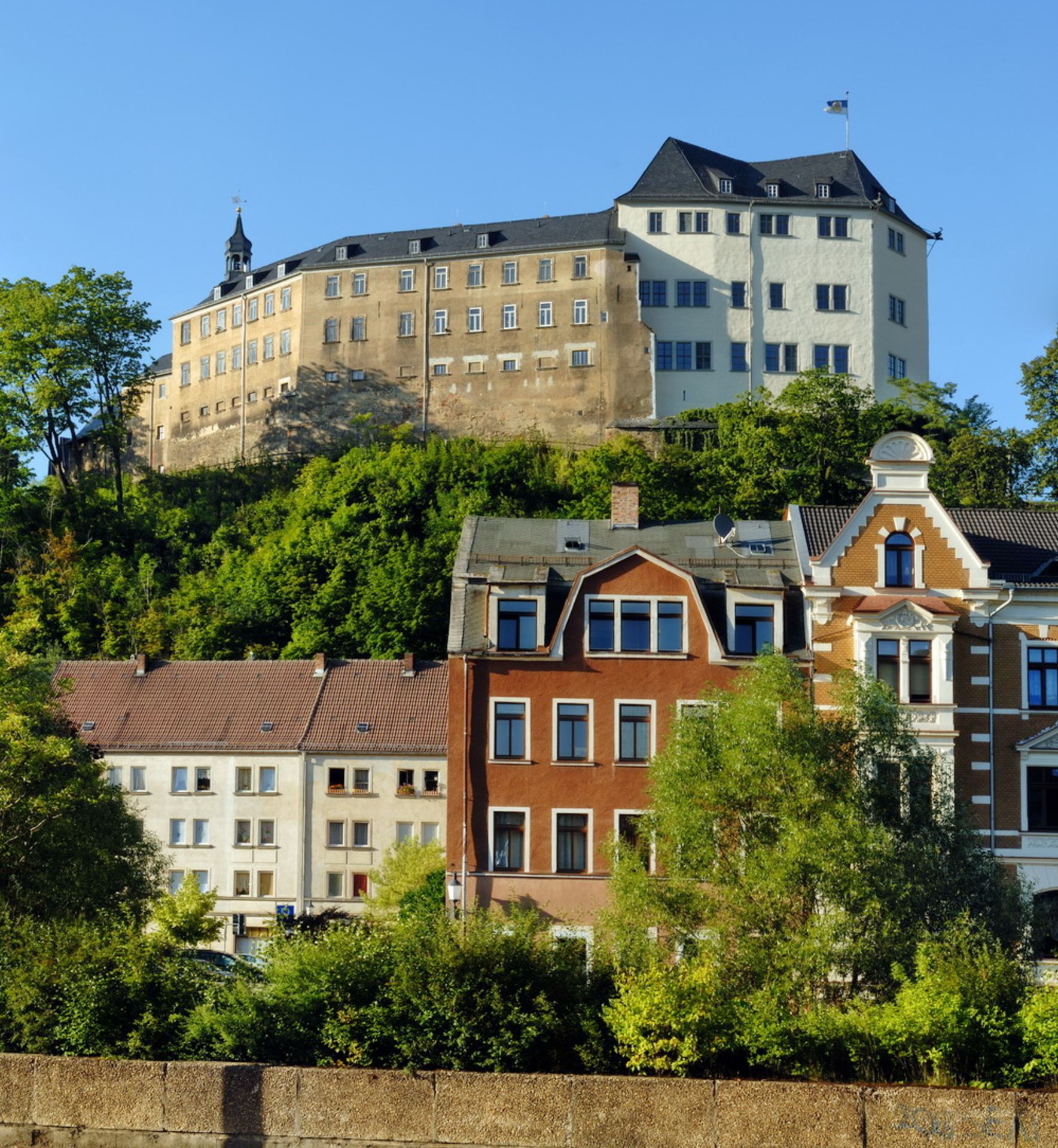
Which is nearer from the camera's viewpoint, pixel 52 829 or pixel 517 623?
pixel 52 829

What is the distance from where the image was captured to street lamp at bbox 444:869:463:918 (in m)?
45.2

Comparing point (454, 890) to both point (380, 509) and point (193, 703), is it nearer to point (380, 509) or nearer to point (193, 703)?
point (193, 703)

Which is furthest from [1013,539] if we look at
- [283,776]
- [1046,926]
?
[283,776]

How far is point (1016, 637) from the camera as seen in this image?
4616 cm

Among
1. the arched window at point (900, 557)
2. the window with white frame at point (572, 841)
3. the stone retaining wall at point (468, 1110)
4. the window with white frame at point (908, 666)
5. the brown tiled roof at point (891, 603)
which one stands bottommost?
the stone retaining wall at point (468, 1110)

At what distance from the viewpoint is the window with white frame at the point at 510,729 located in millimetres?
46625

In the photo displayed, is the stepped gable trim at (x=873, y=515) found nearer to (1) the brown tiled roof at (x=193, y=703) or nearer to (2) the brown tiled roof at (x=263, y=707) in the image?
(2) the brown tiled roof at (x=263, y=707)

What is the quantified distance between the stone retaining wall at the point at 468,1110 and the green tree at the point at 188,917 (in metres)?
11.4

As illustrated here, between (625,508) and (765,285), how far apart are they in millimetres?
49097

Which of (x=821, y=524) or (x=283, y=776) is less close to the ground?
(x=821, y=524)

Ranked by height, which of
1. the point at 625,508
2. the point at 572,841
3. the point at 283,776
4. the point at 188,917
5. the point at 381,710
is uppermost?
the point at 625,508

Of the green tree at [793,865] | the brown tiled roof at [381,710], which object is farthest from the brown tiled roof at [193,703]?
the green tree at [793,865]

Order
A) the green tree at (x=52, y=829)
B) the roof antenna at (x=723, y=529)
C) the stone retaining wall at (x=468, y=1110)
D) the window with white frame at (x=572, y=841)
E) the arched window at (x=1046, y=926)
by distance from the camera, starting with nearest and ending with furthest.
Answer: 1. the stone retaining wall at (x=468, y=1110)
2. the arched window at (x=1046, y=926)
3. the green tree at (x=52, y=829)
4. the window with white frame at (x=572, y=841)
5. the roof antenna at (x=723, y=529)

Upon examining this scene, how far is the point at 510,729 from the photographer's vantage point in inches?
1843
